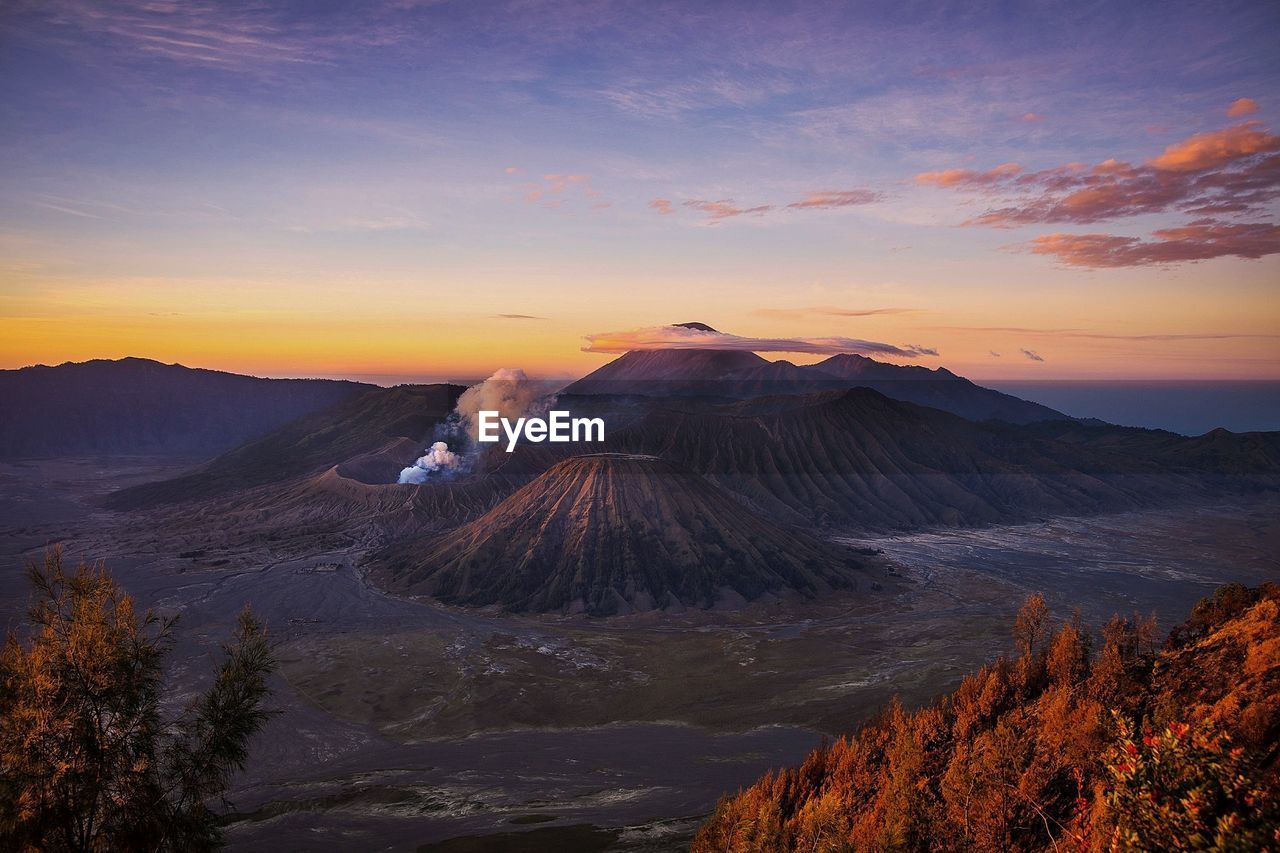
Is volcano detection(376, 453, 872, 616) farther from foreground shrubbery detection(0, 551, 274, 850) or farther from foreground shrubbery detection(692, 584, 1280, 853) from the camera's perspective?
foreground shrubbery detection(0, 551, 274, 850)

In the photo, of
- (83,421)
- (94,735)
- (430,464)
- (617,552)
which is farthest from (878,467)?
(83,421)

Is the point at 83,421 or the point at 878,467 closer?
the point at 878,467

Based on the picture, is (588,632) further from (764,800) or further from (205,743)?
(205,743)

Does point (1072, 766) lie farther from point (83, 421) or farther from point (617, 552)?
point (83, 421)

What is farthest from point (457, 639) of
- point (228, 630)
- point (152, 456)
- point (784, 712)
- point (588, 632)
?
point (152, 456)

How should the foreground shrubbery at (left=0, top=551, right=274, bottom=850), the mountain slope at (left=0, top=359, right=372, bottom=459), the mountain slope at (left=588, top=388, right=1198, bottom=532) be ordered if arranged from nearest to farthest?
the foreground shrubbery at (left=0, top=551, right=274, bottom=850), the mountain slope at (left=588, top=388, right=1198, bottom=532), the mountain slope at (left=0, top=359, right=372, bottom=459)

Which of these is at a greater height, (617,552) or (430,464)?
(430,464)

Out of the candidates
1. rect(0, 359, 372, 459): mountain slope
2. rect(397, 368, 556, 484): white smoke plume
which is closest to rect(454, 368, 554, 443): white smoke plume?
rect(397, 368, 556, 484): white smoke plume
